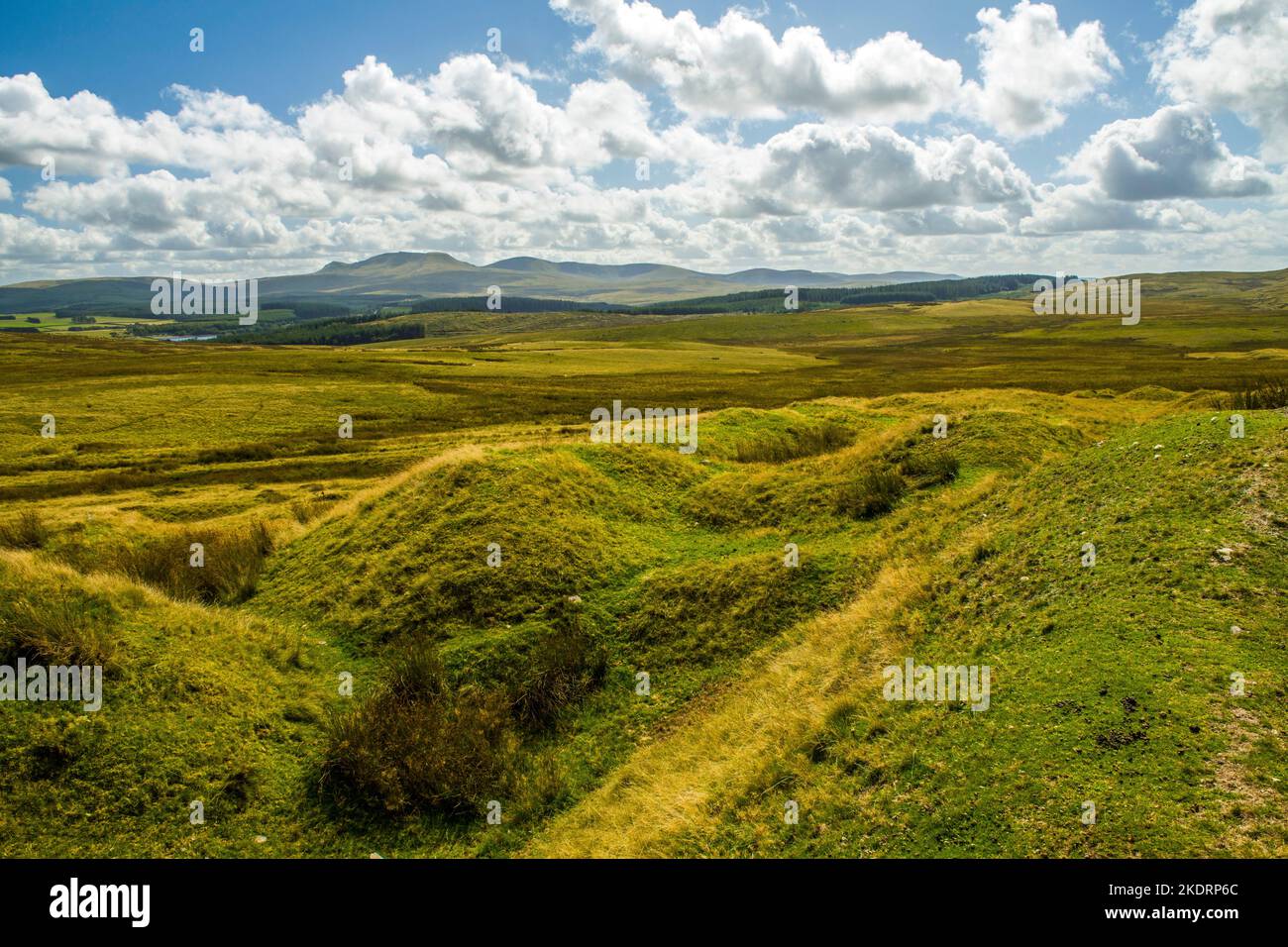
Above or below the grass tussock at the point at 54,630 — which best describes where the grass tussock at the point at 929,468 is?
above

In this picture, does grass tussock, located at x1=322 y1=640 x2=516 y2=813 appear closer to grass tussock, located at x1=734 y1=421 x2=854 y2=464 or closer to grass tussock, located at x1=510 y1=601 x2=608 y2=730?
grass tussock, located at x1=510 y1=601 x2=608 y2=730

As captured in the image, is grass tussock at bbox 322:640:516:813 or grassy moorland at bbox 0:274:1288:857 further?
grass tussock at bbox 322:640:516:813

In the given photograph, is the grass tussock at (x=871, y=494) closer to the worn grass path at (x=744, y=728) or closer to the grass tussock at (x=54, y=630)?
the worn grass path at (x=744, y=728)

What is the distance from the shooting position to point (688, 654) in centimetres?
1527

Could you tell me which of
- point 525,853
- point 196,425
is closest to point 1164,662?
point 525,853

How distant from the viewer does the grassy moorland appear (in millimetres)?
8484

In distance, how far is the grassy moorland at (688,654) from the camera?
8484 millimetres

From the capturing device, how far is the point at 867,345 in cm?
16700

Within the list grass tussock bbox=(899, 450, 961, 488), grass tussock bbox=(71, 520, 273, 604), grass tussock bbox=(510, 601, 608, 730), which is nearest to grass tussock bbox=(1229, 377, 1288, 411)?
grass tussock bbox=(899, 450, 961, 488)

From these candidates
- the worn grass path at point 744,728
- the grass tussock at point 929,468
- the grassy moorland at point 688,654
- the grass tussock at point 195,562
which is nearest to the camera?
the grassy moorland at point 688,654

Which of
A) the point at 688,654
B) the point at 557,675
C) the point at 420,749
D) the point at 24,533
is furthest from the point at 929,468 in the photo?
the point at 24,533

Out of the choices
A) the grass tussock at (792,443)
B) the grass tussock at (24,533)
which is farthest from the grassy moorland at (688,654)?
the grass tussock at (792,443)
